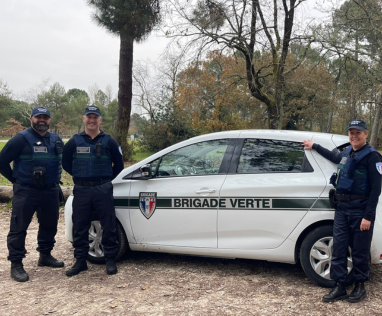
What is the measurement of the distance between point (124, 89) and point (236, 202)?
1064 centimetres

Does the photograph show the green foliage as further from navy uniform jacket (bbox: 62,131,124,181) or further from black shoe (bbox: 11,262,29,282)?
black shoe (bbox: 11,262,29,282)

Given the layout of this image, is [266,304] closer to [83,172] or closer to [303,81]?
[83,172]

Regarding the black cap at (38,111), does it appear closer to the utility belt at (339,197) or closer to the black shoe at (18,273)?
the black shoe at (18,273)

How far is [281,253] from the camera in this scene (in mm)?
3672

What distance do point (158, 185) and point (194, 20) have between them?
25.1 feet

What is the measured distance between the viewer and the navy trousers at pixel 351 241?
3.27 metres

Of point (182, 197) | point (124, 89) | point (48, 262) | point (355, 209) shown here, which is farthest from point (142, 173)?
point (124, 89)

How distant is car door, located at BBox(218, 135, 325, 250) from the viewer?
3.60 m

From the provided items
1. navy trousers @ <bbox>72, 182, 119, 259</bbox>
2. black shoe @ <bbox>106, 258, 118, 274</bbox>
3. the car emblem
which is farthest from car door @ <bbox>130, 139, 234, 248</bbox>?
black shoe @ <bbox>106, 258, 118, 274</bbox>

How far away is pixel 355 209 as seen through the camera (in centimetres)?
328

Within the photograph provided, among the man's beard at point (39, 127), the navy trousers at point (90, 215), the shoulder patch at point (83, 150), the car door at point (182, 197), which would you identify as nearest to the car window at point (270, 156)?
the car door at point (182, 197)

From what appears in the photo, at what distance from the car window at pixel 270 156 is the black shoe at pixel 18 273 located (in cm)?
266

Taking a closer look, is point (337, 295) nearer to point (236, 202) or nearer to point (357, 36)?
point (236, 202)

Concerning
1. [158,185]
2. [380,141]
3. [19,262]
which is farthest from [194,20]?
[380,141]
